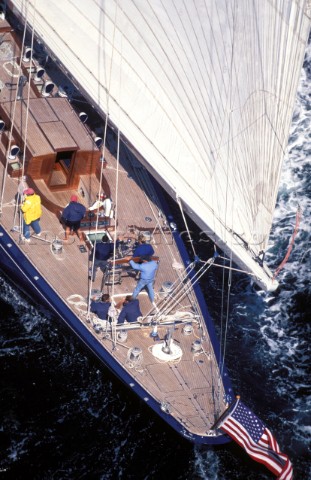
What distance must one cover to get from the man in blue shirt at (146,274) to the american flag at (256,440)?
510cm

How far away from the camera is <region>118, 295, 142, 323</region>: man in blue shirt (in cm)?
2930

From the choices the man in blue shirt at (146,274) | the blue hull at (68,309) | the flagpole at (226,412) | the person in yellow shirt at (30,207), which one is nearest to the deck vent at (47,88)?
the person in yellow shirt at (30,207)

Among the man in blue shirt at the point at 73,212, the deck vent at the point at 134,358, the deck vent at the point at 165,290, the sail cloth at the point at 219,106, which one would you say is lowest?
the deck vent at the point at 134,358

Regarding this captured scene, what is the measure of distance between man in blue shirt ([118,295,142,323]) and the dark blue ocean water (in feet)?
5.48

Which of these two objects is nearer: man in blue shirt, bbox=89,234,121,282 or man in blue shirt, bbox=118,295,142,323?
man in blue shirt, bbox=118,295,142,323

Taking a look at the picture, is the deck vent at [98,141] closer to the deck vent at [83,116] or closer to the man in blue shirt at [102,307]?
the deck vent at [83,116]

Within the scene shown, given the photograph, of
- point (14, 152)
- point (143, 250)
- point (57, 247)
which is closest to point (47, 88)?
point (14, 152)

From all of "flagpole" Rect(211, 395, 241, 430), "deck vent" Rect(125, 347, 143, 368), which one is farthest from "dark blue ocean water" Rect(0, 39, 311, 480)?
"flagpole" Rect(211, 395, 241, 430)

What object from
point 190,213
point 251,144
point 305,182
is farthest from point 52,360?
point 305,182

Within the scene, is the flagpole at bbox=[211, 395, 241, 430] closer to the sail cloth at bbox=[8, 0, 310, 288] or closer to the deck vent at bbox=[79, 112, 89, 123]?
the sail cloth at bbox=[8, 0, 310, 288]

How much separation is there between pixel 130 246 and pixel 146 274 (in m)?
2.27

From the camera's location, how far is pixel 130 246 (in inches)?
1241

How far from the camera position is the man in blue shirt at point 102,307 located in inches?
1156

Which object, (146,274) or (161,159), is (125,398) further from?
(161,159)
